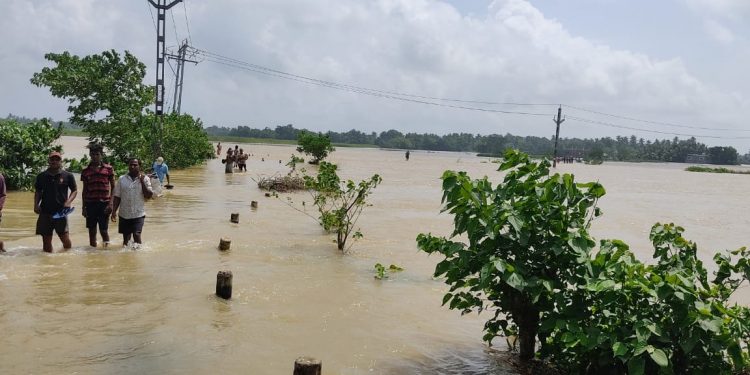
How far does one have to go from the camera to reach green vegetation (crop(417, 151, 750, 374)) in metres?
3.70

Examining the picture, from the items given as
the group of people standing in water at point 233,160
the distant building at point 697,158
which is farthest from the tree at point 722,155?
the group of people standing in water at point 233,160

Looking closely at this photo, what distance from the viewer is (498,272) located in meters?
4.43

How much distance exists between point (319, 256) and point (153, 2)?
1701 cm

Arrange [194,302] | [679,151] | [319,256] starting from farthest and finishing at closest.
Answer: [679,151], [319,256], [194,302]

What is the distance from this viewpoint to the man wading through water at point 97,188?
28.3 feet

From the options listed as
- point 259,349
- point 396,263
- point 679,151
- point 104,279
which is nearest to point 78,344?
point 259,349

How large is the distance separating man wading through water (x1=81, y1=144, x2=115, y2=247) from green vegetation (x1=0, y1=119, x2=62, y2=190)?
30.3 feet

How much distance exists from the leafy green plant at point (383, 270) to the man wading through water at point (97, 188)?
436cm

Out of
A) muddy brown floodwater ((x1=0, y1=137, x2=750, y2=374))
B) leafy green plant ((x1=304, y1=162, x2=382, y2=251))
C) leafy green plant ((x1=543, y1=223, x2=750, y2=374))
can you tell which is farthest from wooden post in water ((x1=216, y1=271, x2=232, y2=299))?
leafy green plant ((x1=543, y1=223, x2=750, y2=374))

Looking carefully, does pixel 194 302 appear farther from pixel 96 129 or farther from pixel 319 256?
pixel 96 129

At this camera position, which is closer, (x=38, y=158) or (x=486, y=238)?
(x=486, y=238)

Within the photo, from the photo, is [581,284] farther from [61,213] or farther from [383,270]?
[61,213]

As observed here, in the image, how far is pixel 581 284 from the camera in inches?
170

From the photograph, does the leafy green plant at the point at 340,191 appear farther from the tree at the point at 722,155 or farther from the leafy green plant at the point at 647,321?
the tree at the point at 722,155
